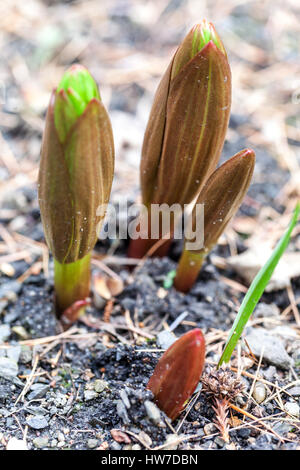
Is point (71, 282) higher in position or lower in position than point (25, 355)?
higher

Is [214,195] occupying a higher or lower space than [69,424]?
higher

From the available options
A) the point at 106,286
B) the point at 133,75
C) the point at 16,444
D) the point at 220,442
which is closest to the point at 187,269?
the point at 106,286

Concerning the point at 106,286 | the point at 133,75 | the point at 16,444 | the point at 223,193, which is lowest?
the point at 16,444

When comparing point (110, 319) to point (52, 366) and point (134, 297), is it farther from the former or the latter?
point (52, 366)

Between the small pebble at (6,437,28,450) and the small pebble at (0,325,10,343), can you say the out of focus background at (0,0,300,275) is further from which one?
the small pebble at (6,437,28,450)

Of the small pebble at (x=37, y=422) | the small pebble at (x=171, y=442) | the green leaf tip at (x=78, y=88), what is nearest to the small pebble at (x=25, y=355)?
the small pebble at (x=37, y=422)

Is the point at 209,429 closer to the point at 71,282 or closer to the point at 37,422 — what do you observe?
the point at 37,422

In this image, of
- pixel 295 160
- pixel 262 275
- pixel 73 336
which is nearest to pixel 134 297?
pixel 73 336
